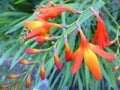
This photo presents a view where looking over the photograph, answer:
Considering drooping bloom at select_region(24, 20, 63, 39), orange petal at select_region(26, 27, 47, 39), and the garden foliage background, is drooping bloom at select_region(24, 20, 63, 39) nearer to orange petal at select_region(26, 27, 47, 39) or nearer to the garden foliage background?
orange petal at select_region(26, 27, 47, 39)

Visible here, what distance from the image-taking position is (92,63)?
0.68m

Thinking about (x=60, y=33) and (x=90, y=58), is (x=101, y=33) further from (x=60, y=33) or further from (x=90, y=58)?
(x=60, y=33)

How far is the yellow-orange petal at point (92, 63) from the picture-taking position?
673mm

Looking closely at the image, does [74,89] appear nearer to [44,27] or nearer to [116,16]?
[116,16]

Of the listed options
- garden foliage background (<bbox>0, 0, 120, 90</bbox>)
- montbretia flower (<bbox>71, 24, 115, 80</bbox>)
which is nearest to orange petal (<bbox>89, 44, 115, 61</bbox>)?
montbretia flower (<bbox>71, 24, 115, 80</bbox>)

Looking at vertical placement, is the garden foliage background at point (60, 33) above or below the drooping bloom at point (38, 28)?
below

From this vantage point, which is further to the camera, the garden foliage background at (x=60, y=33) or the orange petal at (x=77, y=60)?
the garden foliage background at (x=60, y=33)

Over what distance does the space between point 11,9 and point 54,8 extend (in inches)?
33.0

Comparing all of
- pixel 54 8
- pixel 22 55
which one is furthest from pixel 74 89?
pixel 54 8

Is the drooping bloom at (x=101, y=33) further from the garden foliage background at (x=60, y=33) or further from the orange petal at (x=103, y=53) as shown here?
the garden foliage background at (x=60, y=33)

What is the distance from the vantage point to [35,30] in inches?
27.9

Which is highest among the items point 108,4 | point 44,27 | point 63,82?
point 44,27

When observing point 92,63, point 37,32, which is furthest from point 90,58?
point 37,32

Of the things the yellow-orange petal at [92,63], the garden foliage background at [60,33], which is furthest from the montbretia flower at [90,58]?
the garden foliage background at [60,33]
